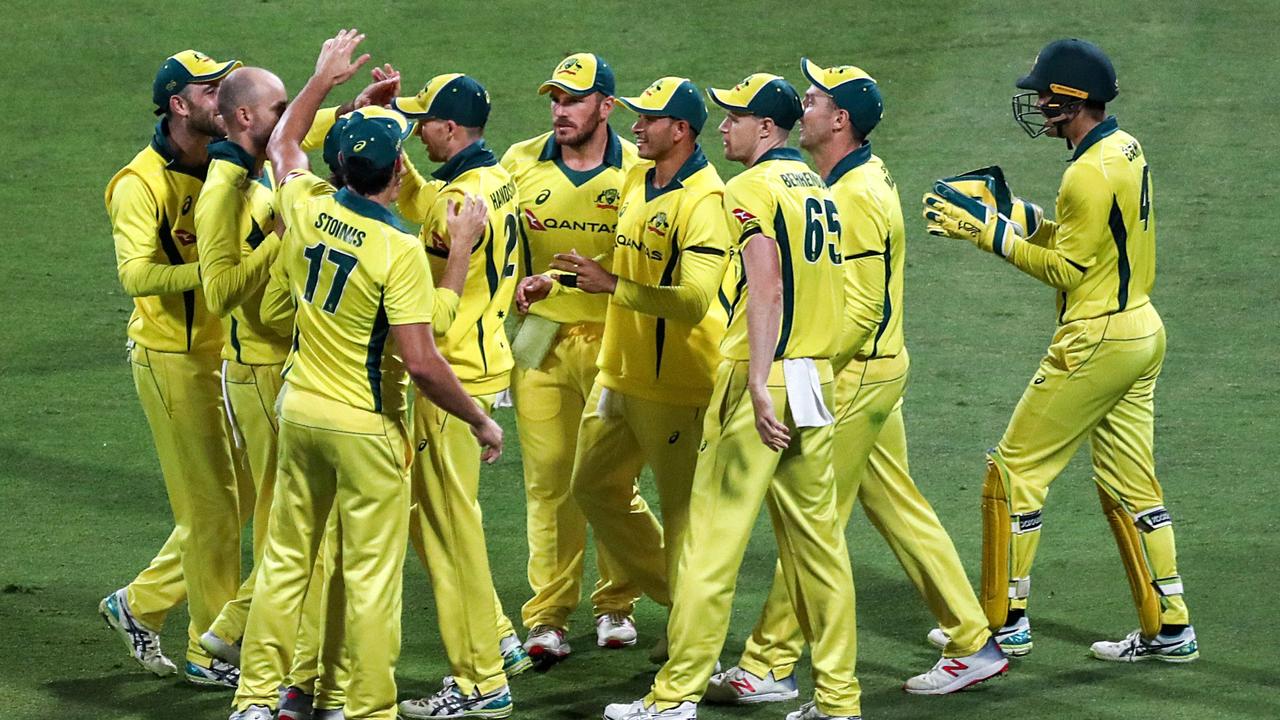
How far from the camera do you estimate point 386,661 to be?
18.5 ft

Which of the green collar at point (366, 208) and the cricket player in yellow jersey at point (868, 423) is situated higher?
the green collar at point (366, 208)

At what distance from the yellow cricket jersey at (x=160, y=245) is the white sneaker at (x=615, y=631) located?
5.88 ft

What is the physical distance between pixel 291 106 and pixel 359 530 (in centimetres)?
144

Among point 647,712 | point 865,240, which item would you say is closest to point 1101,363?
point 865,240

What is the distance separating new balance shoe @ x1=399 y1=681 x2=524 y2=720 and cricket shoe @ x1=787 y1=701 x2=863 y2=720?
967 millimetres

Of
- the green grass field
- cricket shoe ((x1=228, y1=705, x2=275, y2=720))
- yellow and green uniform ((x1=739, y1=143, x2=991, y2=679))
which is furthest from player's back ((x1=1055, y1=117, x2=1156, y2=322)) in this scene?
cricket shoe ((x1=228, y1=705, x2=275, y2=720))

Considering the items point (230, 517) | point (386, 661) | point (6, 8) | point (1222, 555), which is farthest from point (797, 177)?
point (6, 8)

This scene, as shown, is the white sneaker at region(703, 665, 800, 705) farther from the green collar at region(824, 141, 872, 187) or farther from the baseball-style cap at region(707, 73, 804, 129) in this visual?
the baseball-style cap at region(707, 73, 804, 129)

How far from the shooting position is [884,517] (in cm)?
648

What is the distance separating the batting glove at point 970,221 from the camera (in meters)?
6.77

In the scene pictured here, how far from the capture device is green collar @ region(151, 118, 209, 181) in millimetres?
6344

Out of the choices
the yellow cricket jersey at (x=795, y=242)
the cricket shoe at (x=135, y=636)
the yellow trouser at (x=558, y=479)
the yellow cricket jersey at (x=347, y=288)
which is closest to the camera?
the yellow cricket jersey at (x=347, y=288)

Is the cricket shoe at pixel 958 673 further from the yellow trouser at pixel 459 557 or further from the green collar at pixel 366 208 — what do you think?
the green collar at pixel 366 208

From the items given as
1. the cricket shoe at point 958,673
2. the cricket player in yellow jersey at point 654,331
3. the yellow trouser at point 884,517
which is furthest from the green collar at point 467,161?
the cricket shoe at point 958,673
